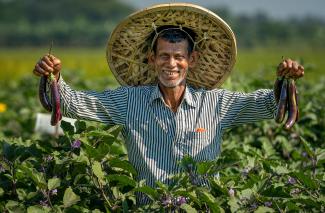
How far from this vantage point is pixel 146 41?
14.8 feet

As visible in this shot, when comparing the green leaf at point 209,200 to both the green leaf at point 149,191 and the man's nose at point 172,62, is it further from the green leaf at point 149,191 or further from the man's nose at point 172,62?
the man's nose at point 172,62

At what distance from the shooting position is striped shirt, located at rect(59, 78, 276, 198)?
4223 mm

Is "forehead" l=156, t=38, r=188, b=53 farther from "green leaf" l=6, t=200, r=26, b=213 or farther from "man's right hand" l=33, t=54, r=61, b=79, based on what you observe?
"green leaf" l=6, t=200, r=26, b=213

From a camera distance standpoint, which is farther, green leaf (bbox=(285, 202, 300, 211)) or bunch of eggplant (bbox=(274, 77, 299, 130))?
bunch of eggplant (bbox=(274, 77, 299, 130))

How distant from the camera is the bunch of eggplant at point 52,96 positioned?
393cm

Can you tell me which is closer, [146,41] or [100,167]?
[100,167]

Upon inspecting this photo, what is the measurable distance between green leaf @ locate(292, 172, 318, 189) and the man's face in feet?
2.71

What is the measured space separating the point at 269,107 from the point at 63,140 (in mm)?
1036

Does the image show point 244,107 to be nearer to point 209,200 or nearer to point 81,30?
point 209,200

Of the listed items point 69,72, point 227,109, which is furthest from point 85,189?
point 69,72

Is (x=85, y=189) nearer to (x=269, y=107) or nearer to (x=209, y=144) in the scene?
(x=209, y=144)

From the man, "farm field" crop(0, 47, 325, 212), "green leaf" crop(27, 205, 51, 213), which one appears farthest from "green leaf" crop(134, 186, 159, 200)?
the man

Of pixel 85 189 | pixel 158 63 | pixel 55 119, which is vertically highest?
pixel 158 63

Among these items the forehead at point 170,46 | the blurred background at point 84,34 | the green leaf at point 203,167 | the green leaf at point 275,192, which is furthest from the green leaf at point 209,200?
the blurred background at point 84,34
